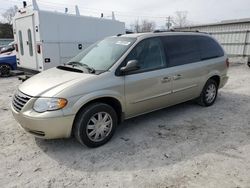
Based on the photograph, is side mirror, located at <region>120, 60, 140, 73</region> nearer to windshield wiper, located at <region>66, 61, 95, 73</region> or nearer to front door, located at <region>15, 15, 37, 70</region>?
windshield wiper, located at <region>66, 61, 95, 73</region>

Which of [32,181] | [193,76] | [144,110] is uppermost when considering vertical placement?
[193,76]

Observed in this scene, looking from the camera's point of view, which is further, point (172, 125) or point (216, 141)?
point (172, 125)

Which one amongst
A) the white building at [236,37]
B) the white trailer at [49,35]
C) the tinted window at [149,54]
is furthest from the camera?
the white building at [236,37]

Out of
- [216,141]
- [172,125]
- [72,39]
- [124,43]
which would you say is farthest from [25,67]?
[216,141]

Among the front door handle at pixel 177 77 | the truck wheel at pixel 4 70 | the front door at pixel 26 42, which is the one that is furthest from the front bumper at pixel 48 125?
the truck wheel at pixel 4 70

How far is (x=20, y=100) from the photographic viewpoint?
3510mm

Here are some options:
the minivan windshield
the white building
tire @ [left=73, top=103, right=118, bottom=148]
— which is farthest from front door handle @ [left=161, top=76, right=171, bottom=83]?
the white building

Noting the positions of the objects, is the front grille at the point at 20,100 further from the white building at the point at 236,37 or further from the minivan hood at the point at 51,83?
the white building at the point at 236,37

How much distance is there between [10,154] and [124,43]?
2668 mm

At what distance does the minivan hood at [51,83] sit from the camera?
3.32 m

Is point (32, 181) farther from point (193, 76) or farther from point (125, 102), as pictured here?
point (193, 76)

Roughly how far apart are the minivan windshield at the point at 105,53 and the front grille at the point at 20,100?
46.2 inches

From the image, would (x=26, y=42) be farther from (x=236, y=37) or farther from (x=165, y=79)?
(x=236, y=37)

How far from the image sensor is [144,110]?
4277 mm
